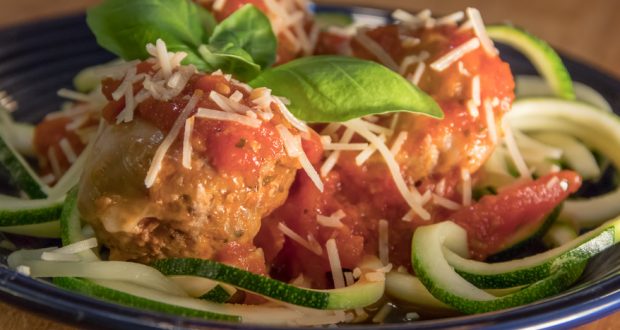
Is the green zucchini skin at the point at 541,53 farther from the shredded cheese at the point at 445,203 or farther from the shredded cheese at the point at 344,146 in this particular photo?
the shredded cheese at the point at 344,146

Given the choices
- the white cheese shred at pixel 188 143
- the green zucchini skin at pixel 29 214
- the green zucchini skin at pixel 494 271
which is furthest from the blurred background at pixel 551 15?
the white cheese shred at pixel 188 143

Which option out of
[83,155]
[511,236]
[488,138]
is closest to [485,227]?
Answer: [511,236]

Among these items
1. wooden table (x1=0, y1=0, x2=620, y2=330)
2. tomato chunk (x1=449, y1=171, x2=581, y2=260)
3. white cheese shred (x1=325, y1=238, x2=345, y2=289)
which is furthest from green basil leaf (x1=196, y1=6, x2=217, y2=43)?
wooden table (x1=0, y1=0, x2=620, y2=330)

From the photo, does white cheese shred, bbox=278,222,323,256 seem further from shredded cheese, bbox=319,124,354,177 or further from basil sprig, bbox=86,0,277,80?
basil sprig, bbox=86,0,277,80

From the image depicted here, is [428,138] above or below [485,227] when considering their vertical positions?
above

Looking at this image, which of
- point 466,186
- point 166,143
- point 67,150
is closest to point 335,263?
point 466,186

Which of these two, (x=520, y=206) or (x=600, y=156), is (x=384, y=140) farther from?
(x=600, y=156)
